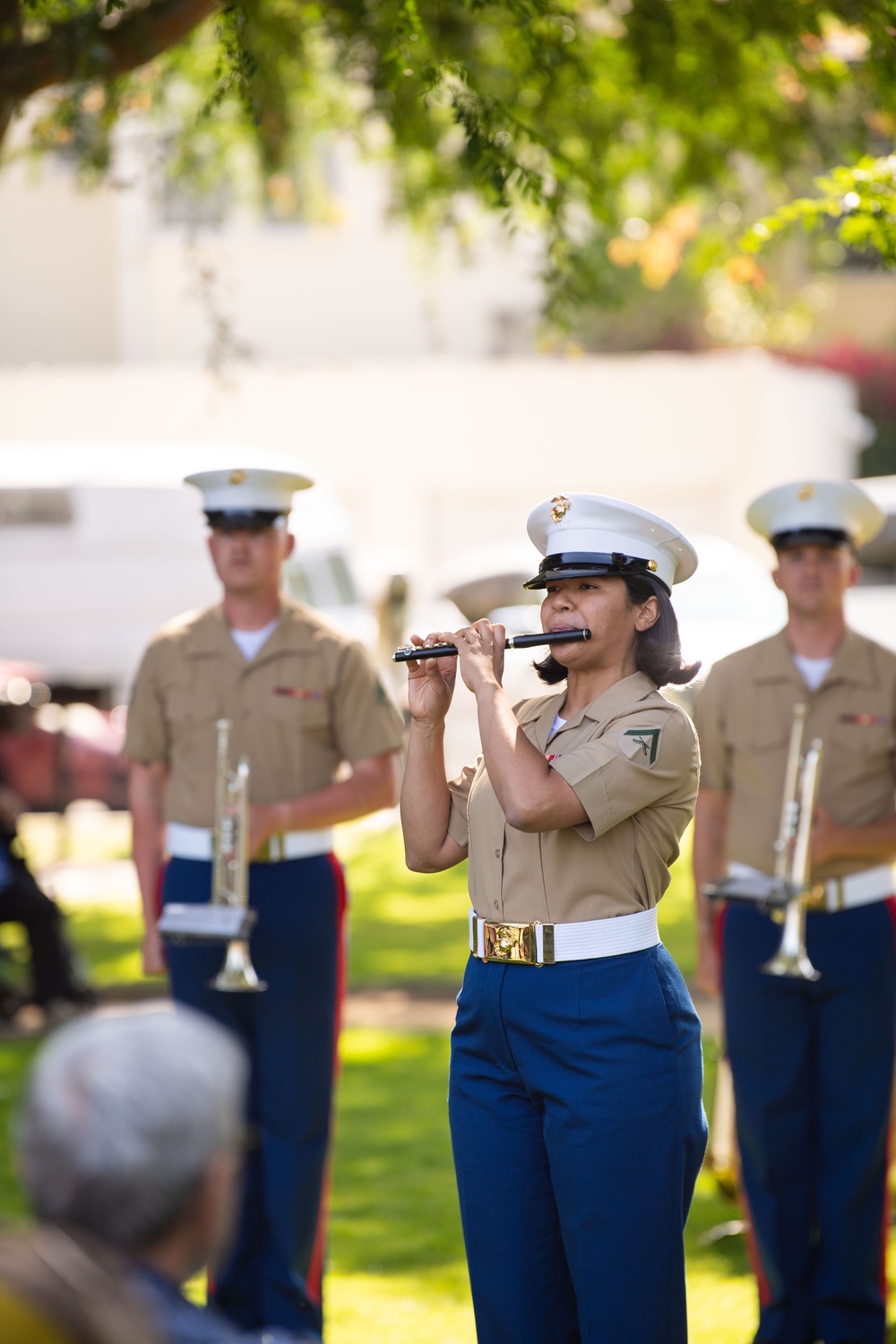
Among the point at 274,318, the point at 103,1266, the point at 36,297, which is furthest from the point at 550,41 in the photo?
the point at 36,297

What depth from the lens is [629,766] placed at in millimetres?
2885

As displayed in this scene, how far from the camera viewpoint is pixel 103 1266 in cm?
163

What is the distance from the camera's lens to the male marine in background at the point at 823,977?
418cm

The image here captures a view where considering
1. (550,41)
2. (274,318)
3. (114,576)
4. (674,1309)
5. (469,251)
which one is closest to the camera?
(674,1309)

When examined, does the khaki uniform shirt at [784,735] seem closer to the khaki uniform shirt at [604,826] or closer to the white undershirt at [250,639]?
the white undershirt at [250,639]

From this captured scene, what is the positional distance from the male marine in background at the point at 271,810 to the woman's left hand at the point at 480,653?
54.0 inches

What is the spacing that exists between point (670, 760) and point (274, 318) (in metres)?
18.6

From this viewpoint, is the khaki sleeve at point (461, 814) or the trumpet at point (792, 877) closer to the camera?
the khaki sleeve at point (461, 814)

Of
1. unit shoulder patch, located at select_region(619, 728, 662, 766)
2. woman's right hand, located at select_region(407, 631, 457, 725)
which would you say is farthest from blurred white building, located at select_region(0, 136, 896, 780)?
unit shoulder patch, located at select_region(619, 728, 662, 766)

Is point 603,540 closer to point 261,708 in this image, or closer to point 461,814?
point 461,814

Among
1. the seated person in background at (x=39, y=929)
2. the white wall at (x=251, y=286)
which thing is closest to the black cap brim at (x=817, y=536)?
the seated person in background at (x=39, y=929)

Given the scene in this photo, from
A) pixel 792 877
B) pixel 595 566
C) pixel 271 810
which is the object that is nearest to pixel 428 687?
pixel 595 566

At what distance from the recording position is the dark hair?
306 centimetres

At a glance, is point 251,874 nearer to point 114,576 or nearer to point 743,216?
point 743,216
